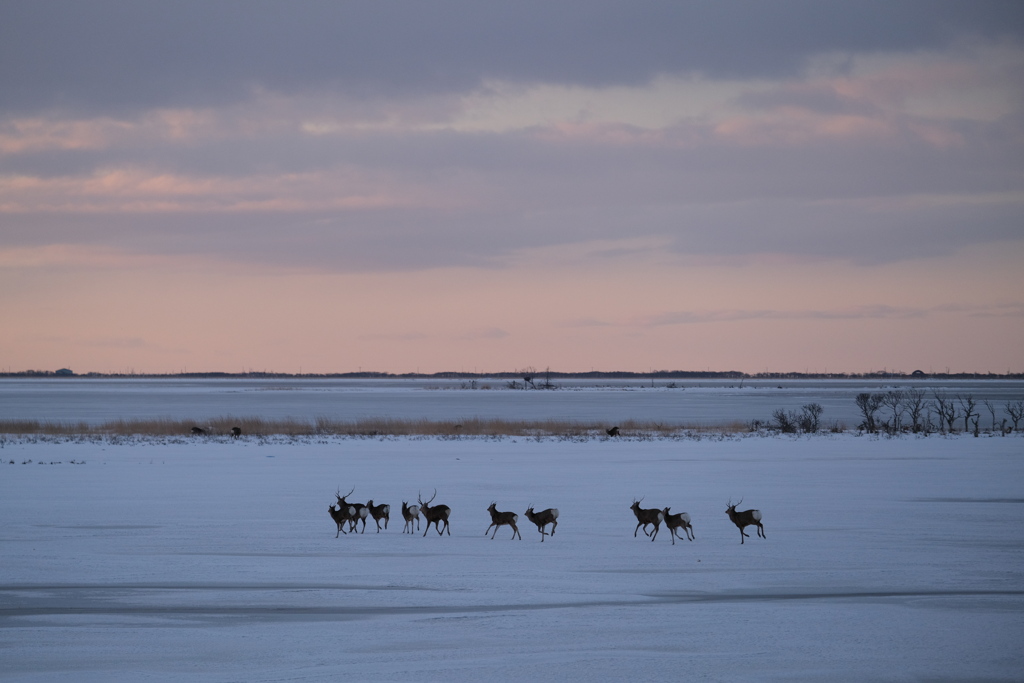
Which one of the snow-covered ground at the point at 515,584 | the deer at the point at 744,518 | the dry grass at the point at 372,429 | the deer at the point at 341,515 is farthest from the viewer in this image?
the dry grass at the point at 372,429

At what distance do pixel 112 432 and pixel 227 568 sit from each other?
27.7m

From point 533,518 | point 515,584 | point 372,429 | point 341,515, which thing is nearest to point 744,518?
point 533,518

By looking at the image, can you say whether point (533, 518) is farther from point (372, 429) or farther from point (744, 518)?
point (372, 429)

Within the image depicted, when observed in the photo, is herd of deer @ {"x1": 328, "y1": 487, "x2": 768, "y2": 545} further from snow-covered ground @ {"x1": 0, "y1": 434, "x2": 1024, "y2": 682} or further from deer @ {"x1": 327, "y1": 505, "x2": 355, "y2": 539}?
snow-covered ground @ {"x1": 0, "y1": 434, "x2": 1024, "y2": 682}

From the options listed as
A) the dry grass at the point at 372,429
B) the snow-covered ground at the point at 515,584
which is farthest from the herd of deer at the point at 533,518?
the dry grass at the point at 372,429

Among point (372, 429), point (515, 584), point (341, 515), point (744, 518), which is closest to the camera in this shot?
point (515, 584)

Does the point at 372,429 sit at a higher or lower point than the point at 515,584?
higher

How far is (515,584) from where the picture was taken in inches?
391

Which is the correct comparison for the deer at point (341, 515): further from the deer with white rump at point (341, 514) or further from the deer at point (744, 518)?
the deer at point (744, 518)

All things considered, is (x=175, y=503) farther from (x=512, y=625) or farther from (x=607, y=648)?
(x=607, y=648)

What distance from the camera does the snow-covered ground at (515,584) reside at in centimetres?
734

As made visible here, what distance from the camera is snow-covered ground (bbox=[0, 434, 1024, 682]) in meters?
7.34

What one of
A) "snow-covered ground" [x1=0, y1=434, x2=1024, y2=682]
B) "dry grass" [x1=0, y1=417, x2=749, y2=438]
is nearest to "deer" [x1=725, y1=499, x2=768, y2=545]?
"snow-covered ground" [x1=0, y1=434, x2=1024, y2=682]

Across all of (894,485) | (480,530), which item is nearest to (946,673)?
(480,530)
